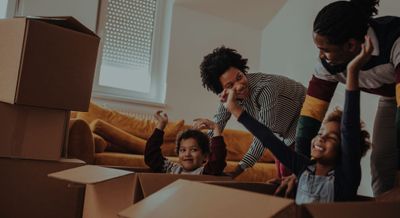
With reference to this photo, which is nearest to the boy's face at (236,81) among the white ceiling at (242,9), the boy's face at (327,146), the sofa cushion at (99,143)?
the boy's face at (327,146)

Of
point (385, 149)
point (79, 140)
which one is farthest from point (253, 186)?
point (79, 140)

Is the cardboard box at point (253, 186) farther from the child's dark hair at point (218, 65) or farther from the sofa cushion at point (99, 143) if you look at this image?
the sofa cushion at point (99, 143)

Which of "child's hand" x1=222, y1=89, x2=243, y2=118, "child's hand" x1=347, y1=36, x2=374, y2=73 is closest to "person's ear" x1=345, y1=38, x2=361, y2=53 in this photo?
"child's hand" x1=347, y1=36, x2=374, y2=73

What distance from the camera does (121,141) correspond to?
262 cm

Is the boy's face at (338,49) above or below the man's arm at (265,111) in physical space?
above

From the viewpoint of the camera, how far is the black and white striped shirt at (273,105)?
1450 millimetres

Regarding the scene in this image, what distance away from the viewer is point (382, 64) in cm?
108

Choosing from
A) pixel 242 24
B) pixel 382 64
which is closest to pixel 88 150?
pixel 382 64

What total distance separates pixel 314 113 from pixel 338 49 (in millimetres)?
267

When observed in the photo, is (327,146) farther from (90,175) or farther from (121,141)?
(121,141)

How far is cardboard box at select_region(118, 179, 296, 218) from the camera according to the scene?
59cm

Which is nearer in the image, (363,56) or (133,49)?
(363,56)

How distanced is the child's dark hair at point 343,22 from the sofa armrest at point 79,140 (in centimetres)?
141

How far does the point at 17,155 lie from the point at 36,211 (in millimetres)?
200
